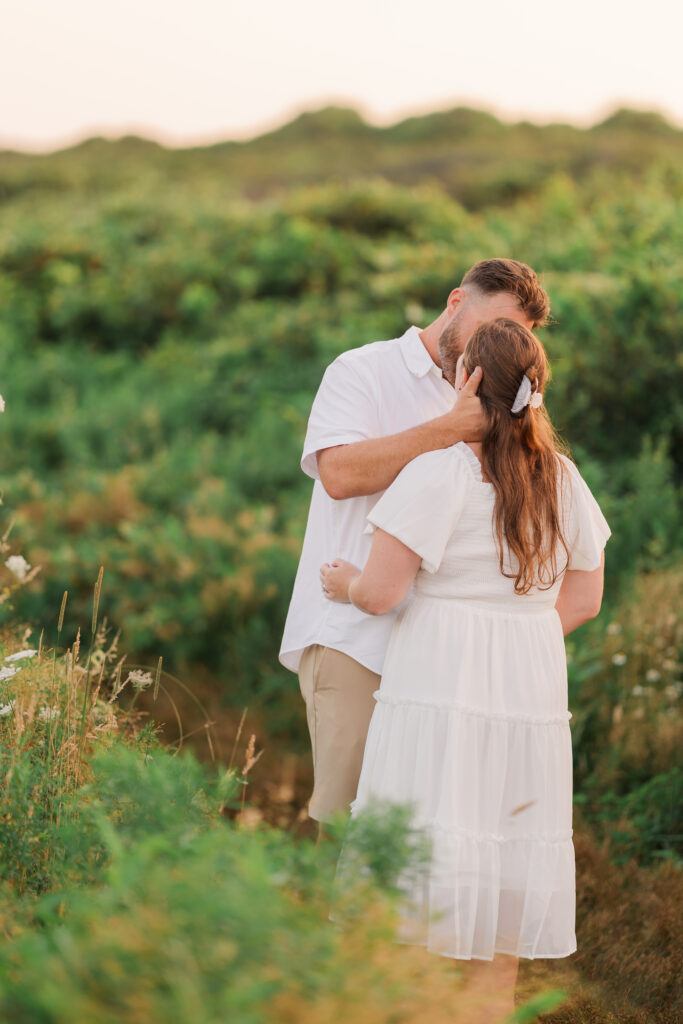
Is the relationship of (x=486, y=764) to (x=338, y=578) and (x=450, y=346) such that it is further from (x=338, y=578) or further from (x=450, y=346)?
(x=450, y=346)

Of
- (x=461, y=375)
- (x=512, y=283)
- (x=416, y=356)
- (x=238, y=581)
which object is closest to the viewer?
(x=461, y=375)

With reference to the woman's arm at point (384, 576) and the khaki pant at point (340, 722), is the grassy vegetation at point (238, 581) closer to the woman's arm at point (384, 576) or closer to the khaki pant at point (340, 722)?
the khaki pant at point (340, 722)

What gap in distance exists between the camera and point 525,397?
2812mm

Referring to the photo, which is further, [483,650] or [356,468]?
[356,468]

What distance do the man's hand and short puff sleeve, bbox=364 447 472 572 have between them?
15 centimetres

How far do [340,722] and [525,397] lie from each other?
128 cm

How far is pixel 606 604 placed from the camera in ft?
21.4

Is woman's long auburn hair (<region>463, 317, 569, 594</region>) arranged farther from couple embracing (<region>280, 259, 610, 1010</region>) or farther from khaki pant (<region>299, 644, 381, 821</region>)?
khaki pant (<region>299, 644, 381, 821</region>)

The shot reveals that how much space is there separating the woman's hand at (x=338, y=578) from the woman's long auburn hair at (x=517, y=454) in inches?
18.9

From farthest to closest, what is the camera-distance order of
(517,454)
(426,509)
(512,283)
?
(512,283), (517,454), (426,509)

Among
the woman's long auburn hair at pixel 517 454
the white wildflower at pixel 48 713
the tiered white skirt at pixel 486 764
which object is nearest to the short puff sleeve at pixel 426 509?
the woman's long auburn hair at pixel 517 454

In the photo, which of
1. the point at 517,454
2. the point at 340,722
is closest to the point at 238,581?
the point at 340,722

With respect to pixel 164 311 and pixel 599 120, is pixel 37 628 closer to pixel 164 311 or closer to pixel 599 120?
pixel 164 311

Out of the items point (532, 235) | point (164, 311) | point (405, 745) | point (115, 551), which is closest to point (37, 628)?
point (115, 551)
